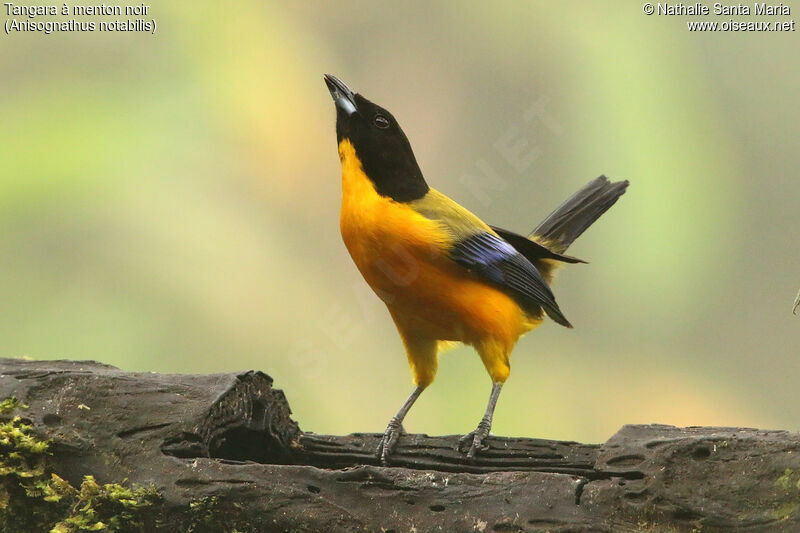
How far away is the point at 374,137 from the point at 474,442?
1.32 metres

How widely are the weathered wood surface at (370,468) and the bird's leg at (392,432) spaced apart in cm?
5

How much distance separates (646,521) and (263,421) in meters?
1.43

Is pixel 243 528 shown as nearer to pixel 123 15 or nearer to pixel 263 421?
pixel 263 421

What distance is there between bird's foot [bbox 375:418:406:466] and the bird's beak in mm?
1313

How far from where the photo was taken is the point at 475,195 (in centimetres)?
472

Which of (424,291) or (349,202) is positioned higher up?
(349,202)

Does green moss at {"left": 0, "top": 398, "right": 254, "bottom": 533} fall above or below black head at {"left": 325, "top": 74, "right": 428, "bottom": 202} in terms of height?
below

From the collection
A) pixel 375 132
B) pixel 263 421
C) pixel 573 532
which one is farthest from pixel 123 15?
pixel 573 532

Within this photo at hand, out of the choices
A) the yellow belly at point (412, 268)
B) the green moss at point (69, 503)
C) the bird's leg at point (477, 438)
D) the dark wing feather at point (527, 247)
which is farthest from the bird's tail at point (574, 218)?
the green moss at point (69, 503)

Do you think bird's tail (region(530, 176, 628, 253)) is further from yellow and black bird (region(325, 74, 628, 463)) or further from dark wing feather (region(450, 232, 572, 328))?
yellow and black bird (region(325, 74, 628, 463))

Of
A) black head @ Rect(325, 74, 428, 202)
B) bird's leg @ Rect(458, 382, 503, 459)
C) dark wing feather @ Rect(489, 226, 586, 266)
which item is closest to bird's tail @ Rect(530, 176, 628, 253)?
dark wing feather @ Rect(489, 226, 586, 266)

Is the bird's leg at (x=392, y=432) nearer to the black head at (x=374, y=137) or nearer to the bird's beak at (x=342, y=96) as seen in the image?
the black head at (x=374, y=137)

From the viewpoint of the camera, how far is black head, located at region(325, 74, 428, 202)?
151 inches

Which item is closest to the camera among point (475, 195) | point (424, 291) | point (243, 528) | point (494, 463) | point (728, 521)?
point (728, 521)
